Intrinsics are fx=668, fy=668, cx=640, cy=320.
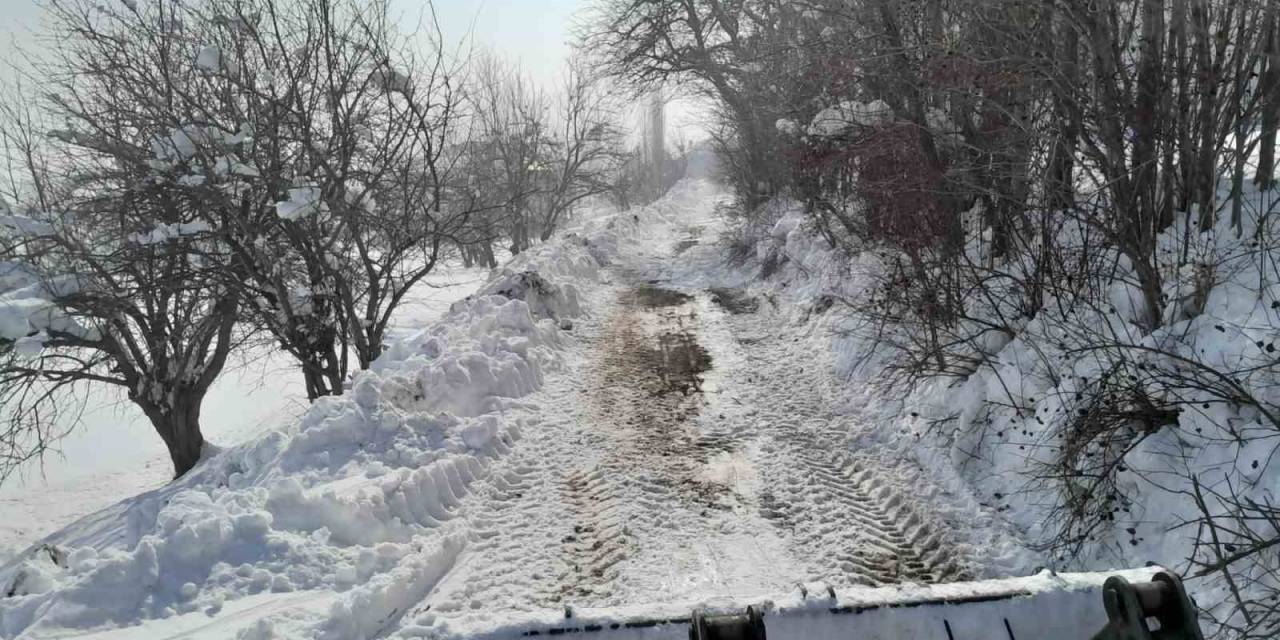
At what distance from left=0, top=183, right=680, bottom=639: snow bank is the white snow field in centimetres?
1

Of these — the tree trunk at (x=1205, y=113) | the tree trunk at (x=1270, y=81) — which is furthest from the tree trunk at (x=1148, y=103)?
the tree trunk at (x=1270, y=81)

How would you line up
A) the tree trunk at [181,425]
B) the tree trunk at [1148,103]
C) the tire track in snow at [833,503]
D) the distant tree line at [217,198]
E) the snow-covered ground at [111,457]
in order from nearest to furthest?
the tire track in snow at [833,503] → the tree trunk at [1148,103] → the distant tree line at [217,198] → the tree trunk at [181,425] → the snow-covered ground at [111,457]

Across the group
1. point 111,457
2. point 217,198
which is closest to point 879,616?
point 217,198

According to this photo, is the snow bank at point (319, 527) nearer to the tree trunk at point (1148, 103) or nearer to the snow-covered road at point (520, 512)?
the snow-covered road at point (520, 512)

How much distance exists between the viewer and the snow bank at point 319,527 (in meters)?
3.38

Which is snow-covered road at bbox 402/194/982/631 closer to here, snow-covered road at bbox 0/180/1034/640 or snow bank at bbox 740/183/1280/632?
snow-covered road at bbox 0/180/1034/640

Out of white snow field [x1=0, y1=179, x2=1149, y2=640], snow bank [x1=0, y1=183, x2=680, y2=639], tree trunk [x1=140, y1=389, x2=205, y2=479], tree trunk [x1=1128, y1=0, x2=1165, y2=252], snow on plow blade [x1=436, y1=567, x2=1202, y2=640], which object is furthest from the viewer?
tree trunk [x1=140, y1=389, x2=205, y2=479]

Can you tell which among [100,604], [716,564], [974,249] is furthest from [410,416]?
[974,249]

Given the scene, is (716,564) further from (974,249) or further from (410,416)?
(974,249)

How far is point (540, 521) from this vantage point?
4.72 m

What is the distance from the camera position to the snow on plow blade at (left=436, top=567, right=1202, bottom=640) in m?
2.05

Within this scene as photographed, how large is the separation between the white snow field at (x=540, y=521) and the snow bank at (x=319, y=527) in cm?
1

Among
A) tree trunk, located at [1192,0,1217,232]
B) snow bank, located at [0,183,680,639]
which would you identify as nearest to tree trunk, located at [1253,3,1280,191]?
tree trunk, located at [1192,0,1217,232]

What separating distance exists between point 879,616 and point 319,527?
3470 mm
